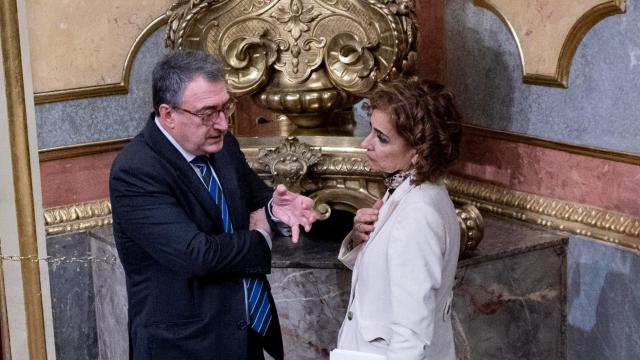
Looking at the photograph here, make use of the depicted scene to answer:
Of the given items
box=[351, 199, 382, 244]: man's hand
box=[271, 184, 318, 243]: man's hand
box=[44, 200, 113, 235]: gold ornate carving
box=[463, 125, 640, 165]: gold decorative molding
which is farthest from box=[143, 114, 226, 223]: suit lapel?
box=[44, 200, 113, 235]: gold ornate carving

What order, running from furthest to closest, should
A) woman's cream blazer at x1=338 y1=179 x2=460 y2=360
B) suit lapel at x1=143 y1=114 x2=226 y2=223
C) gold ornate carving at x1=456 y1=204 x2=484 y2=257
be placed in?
gold ornate carving at x1=456 y1=204 x2=484 y2=257 → suit lapel at x1=143 y1=114 x2=226 y2=223 → woman's cream blazer at x1=338 y1=179 x2=460 y2=360

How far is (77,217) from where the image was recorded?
15.7ft

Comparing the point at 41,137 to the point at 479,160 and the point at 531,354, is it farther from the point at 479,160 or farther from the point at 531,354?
the point at 531,354

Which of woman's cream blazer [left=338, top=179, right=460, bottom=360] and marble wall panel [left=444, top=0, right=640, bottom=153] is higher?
A: marble wall panel [left=444, top=0, right=640, bottom=153]

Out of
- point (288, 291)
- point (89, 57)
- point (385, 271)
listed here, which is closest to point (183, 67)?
point (385, 271)

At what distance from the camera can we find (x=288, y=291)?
13.4ft

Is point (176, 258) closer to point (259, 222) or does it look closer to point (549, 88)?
point (259, 222)

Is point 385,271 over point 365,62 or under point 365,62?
under

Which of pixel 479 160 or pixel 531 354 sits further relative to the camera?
pixel 479 160

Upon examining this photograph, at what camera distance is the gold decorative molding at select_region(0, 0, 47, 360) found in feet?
14.6

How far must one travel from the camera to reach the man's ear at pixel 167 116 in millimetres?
2967

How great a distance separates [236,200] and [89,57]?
1.84 meters

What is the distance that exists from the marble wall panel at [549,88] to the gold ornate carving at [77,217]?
5.26ft

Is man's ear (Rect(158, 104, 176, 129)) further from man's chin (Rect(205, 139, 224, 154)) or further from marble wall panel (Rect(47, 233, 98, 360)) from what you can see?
marble wall panel (Rect(47, 233, 98, 360))
